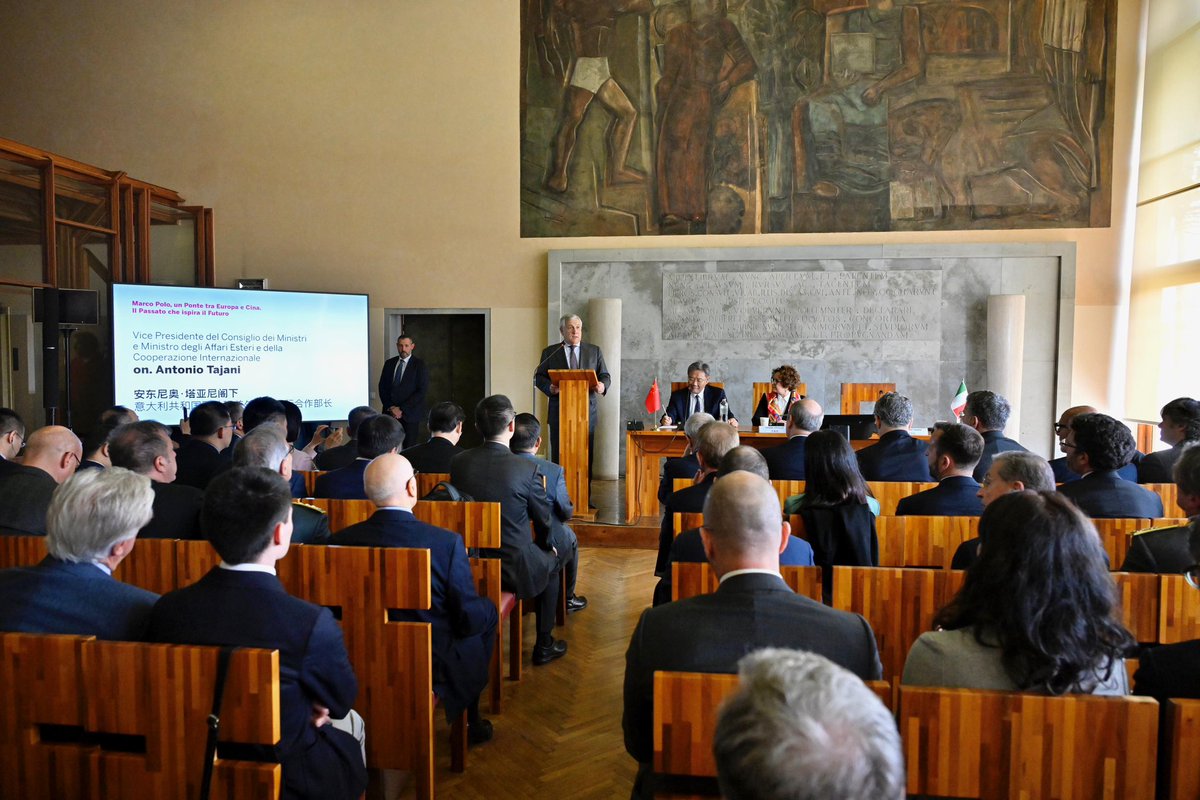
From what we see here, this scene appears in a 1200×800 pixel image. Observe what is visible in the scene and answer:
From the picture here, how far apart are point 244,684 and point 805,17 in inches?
384

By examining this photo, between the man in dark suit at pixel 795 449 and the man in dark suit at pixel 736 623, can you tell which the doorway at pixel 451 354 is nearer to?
the man in dark suit at pixel 795 449

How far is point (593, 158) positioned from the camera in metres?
9.98

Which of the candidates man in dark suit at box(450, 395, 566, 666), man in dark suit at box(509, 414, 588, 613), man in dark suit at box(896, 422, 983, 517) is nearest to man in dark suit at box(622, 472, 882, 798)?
man in dark suit at box(896, 422, 983, 517)

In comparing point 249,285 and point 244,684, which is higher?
point 249,285

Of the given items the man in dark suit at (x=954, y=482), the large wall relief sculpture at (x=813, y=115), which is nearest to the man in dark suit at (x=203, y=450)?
the man in dark suit at (x=954, y=482)

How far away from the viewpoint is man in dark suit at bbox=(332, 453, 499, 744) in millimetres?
2912

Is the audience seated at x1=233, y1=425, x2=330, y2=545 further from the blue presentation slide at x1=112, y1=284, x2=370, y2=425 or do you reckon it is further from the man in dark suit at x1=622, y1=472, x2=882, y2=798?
the blue presentation slide at x1=112, y1=284, x2=370, y2=425

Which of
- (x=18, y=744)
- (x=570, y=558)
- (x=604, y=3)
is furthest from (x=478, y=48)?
(x=18, y=744)

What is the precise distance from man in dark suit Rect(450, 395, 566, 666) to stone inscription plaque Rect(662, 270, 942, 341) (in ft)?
19.0

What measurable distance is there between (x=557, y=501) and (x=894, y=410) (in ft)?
6.57

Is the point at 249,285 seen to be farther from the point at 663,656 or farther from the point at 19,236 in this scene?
the point at 663,656

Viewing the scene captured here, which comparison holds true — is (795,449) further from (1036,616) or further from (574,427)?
(1036,616)

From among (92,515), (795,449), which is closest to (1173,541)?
(795,449)

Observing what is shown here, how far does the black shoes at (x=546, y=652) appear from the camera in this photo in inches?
165
